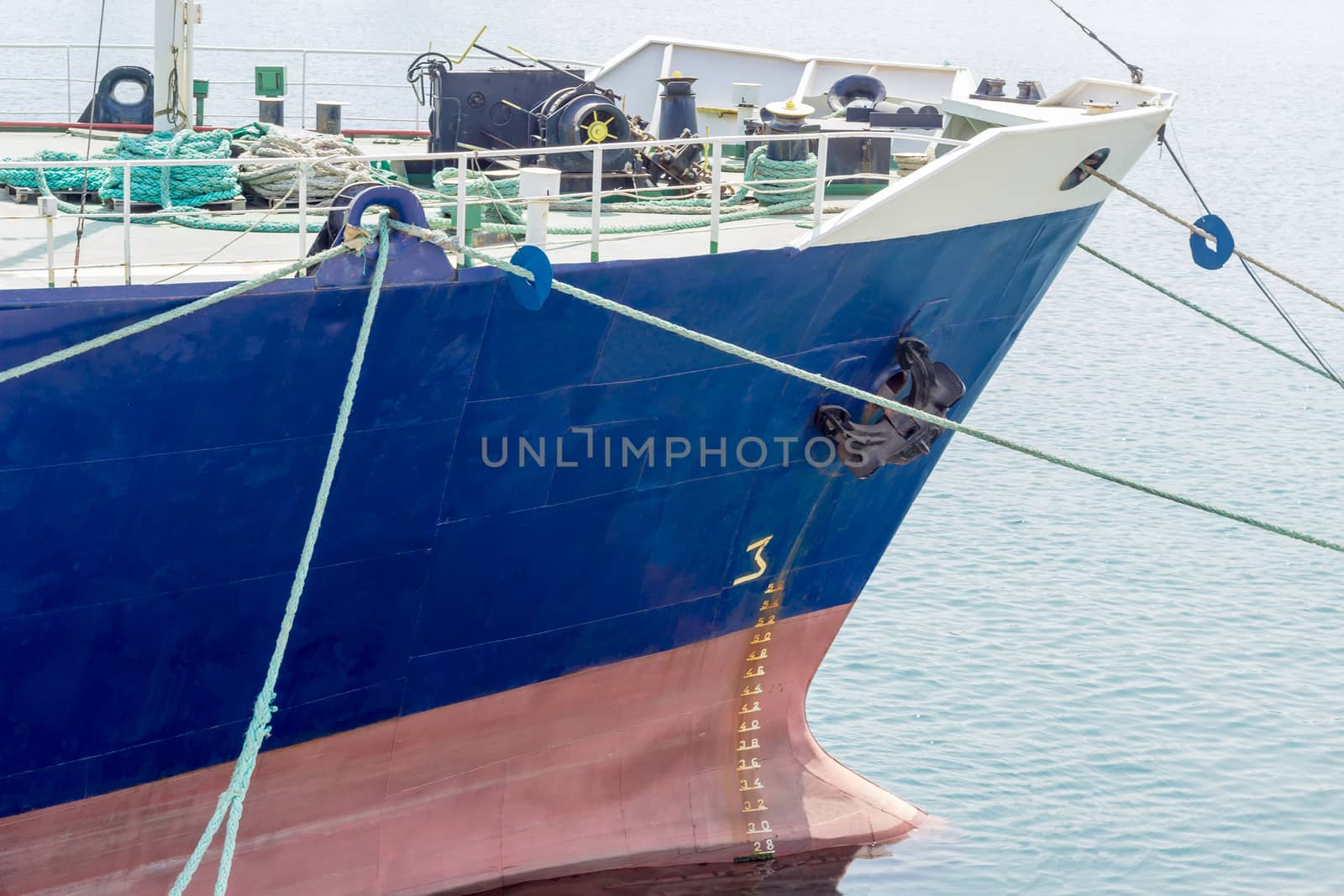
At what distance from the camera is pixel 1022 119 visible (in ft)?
29.4

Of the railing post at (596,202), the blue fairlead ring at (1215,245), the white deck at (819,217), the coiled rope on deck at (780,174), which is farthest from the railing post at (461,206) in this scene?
the blue fairlead ring at (1215,245)

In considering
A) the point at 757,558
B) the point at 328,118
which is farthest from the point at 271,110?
the point at 757,558

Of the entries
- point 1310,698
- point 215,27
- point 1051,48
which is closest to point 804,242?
point 1310,698

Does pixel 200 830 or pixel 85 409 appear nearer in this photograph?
pixel 85 409

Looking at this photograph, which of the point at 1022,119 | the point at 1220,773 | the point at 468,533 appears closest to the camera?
the point at 468,533

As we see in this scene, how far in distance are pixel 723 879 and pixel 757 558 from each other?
2199mm

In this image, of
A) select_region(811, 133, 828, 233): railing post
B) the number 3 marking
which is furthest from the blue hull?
select_region(811, 133, 828, 233): railing post

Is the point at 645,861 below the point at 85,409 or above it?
below

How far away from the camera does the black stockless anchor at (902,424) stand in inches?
325

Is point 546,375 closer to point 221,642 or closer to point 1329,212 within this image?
point 221,642

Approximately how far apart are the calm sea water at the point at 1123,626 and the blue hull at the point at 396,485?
8.88ft

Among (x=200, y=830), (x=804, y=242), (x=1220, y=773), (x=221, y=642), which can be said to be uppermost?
(x=804, y=242)

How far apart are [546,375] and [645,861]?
11.6 feet

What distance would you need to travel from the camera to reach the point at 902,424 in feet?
27.3
